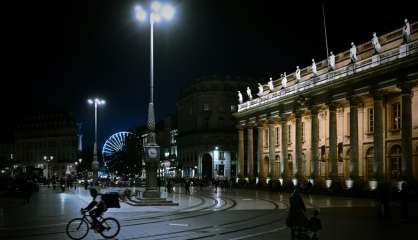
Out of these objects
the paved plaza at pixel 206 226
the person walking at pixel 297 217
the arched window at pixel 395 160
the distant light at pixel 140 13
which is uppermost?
the distant light at pixel 140 13

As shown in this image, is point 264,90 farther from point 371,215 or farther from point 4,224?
point 4,224

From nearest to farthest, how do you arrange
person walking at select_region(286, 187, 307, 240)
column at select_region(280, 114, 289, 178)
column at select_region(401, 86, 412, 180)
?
1. person walking at select_region(286, 187, 307, 240)
2. column at select_region(401, 86, 412, 180)
3. column at select_region(280, 114, 289, 178)

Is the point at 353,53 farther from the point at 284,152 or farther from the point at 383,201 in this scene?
the point at 383,201

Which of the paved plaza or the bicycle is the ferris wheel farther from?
the bicycle

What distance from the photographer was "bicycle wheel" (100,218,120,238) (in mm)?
19516

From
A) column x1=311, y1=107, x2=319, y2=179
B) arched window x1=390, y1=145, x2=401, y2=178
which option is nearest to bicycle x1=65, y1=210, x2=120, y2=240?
arched window x1=390, y1=145, x2=401, y2=178

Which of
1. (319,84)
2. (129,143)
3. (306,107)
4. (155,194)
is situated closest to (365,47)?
(319,84)

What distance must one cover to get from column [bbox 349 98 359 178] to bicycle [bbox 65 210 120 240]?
37.3 meters

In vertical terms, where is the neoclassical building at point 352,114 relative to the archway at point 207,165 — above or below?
above

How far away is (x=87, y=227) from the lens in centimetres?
1977

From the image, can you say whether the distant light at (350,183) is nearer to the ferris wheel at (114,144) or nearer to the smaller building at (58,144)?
the ferris wheel at (114,144)

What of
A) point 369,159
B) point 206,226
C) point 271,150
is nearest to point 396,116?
point 369,159

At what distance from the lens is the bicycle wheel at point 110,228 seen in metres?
19.5

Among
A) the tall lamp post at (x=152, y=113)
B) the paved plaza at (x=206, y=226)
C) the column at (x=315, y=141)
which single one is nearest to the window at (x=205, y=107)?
the column at (x=315, y=141)
